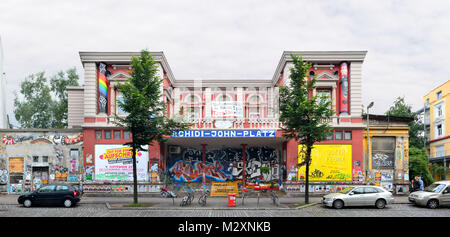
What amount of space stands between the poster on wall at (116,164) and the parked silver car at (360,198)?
14.0 meters

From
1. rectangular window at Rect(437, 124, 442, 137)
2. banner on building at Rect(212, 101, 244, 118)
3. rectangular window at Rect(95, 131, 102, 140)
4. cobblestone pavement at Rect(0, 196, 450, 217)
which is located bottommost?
cobblestone pavement at Rect(0, 196, 450, 217)

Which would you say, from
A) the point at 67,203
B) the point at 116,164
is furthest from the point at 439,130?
the point at 67,203

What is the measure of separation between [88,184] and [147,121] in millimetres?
9682

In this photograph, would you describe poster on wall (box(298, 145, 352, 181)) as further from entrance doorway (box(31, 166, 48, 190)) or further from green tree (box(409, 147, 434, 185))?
entrance doorway (box(31, 166, 48, 190))

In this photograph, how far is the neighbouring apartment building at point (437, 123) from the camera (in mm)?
46344

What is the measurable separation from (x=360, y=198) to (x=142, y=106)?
1332cm

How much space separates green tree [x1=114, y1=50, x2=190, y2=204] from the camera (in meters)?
20.7

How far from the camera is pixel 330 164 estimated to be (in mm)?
28219

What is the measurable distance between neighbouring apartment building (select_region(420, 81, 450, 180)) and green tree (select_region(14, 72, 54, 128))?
46935mm

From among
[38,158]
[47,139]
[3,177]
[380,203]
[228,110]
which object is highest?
[228,110]

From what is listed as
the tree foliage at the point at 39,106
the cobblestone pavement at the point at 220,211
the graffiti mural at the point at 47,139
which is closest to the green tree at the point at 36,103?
the tree foliage at the point at 39,106

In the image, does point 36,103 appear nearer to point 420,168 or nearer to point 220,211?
point 220,211

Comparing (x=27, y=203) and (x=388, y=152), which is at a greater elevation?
(x=388, y=152)

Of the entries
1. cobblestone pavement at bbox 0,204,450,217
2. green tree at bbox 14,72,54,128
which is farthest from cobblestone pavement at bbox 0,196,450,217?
green tree at bbox 14,72,54,128
